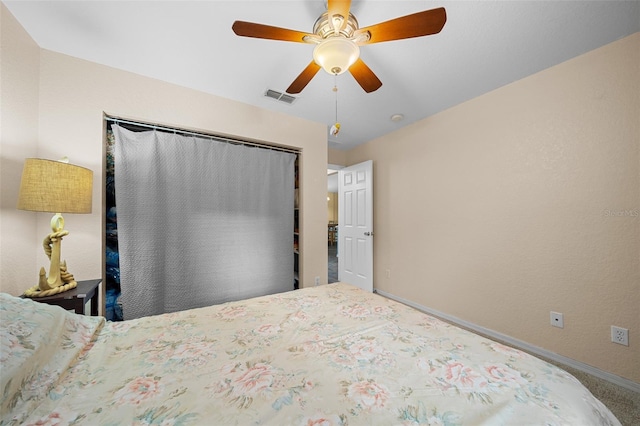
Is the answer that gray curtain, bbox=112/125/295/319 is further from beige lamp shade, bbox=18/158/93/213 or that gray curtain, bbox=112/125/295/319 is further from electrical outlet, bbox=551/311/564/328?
electrical outlet, bbox=551/311/564/328

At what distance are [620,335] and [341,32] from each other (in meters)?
2.73

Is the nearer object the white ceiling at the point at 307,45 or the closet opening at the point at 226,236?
the white ceiling at the point at 307,45

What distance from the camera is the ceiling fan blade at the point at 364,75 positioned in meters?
1.43

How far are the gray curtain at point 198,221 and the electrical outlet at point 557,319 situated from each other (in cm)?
245

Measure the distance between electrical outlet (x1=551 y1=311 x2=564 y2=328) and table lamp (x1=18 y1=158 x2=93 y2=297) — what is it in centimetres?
354

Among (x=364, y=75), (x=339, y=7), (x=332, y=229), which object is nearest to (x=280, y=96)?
(x=364, y=75)

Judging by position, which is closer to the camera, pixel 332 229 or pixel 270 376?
pixel 270 376

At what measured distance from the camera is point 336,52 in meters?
1.21

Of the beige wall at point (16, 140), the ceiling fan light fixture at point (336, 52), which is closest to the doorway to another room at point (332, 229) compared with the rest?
the ceiling fan light fixture at point (336, 52)

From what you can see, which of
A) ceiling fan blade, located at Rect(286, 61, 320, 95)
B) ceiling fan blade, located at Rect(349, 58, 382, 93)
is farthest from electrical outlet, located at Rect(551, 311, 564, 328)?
ceiling fan blade, located at Rect(286, 61, 320, 95)

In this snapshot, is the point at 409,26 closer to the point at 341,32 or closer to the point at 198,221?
the point at 341,32

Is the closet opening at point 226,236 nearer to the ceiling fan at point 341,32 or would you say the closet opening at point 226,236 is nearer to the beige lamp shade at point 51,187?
the beige lamp shade at point 51,187

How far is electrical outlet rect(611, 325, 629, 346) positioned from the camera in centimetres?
159

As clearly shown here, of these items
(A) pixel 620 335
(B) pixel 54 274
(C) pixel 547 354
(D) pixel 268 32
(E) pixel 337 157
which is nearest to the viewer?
(D) pixel 268 32
